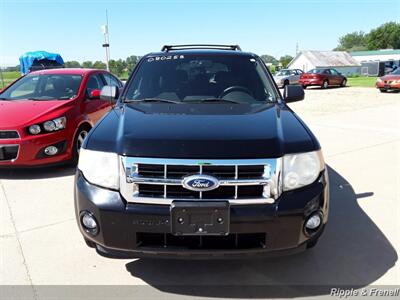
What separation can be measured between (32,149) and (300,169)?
4228 millimetres

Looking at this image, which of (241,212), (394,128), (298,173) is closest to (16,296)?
(241,212)

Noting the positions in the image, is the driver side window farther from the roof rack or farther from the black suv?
the black suv

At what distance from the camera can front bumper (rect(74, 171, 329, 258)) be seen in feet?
8.68

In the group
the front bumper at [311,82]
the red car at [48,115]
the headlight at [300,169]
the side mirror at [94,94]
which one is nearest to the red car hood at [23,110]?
the red car at [48,115]

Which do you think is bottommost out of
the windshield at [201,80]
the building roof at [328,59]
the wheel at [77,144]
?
A: the building roof at [328,59]

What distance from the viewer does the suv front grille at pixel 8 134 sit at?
5.71m

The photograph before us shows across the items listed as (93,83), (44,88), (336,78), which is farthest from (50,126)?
(336,78)

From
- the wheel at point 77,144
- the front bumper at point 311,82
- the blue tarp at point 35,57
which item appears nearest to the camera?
the wheel at point 77,144

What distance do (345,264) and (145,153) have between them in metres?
1.93

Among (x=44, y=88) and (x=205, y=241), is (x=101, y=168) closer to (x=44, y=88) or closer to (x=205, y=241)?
(x=205, y=241)

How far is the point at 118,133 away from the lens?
9.73ft

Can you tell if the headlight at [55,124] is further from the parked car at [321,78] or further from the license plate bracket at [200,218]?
the parked car at [321,78]

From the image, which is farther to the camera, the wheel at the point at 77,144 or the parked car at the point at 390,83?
the parked car at the point at 390,83

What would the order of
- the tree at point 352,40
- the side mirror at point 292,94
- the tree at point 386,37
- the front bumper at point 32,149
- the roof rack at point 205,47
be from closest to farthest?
the side mirror at point 292,94
the roof rack at point 205,47
the front bumper at point 32,149
the tree at point 386,37
the tree at point 352,40
